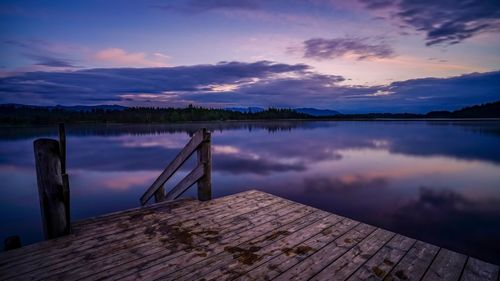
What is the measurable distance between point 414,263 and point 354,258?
0.71m

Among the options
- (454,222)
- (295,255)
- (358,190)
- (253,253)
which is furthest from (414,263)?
(358,190)

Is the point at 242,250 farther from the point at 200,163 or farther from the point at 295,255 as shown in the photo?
the point at 200,163

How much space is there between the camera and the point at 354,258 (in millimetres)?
3287

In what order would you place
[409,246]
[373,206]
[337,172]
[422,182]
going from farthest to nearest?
[337,172] → [422,182] → [373,206] → [409,246]

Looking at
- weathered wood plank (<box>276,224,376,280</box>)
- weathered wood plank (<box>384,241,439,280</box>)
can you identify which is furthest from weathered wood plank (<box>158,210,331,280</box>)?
weathered wood plank (<box>384,241,439,280</box>)

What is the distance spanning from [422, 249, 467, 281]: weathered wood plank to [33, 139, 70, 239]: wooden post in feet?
16.1

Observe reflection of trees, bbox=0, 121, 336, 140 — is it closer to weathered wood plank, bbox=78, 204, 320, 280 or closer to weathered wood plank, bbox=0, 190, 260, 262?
weathered wood plank, bbox=0, 190, 260, 262

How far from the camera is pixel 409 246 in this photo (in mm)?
3562

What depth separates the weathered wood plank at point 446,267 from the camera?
9.47 ft

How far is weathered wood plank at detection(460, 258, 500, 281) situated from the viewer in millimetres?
2861

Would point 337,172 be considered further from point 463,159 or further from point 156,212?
point 156,212

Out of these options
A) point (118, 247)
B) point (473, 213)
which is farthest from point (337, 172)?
point (118, 247)

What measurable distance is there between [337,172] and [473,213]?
7278 millimetres

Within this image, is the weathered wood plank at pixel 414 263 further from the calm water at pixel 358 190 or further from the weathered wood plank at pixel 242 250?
the calm water at pixel 358 190
